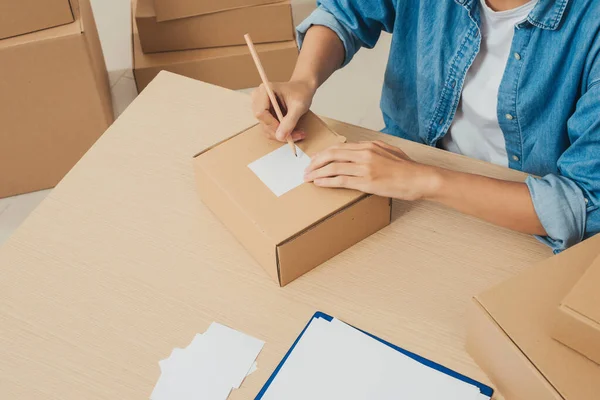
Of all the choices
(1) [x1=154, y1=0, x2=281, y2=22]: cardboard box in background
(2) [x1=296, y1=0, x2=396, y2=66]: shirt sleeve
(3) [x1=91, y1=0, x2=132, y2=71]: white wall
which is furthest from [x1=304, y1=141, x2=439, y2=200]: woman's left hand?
(3) [x1=91, y1=0, x2=132, y2=71]: white wall

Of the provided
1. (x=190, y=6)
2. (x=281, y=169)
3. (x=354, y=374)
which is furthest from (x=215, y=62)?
(x=354, y=374)

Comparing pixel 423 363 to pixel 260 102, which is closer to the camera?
pixel 423 363

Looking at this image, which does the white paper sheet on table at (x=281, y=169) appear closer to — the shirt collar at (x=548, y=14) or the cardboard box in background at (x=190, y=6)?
the shirt collar at (x=548, y=14)

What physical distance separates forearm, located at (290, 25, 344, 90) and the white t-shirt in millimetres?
259

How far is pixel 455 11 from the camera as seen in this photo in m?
1.05

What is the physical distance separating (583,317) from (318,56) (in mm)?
694

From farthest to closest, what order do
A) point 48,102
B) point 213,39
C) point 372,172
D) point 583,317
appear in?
1. point 213,39
2. point 48,102
3. point 372,172
4. point 583,317

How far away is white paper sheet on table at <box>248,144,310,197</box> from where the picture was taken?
0.92 m

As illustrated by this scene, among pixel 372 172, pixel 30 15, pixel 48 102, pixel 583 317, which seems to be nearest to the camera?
pixel 583 317

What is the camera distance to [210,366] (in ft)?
2.73

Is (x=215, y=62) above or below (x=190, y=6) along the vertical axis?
below

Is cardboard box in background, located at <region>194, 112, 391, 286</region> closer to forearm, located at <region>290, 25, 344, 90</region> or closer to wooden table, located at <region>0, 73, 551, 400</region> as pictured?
wooden table, located at <region>0, 73, 551, 400</region>

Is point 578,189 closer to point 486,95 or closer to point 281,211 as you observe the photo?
point 486,95

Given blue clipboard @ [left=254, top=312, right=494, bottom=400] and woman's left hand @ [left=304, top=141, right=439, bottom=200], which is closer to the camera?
blue clipboard @ [left=254, top=312, right=494, bottom=400]
